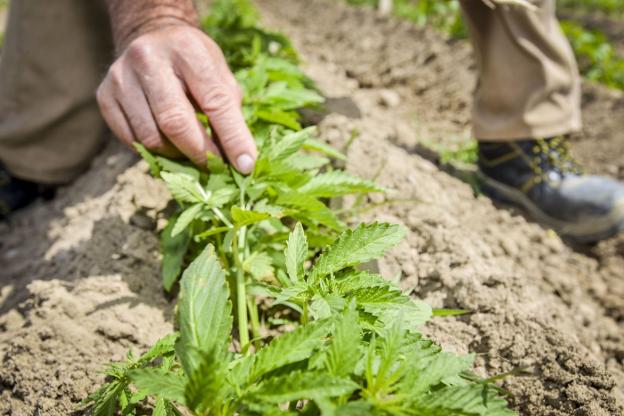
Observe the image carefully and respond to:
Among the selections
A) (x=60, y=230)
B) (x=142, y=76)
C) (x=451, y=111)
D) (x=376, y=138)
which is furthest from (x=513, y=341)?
(x=451, y=111)

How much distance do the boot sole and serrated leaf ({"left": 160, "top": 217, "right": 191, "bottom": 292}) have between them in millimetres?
1735

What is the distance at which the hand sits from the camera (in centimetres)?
152

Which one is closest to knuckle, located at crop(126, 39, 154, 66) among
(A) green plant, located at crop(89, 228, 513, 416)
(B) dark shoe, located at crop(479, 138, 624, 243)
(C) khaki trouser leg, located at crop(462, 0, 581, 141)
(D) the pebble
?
(A) green plant, located at crop(89, 228, 513, 416)

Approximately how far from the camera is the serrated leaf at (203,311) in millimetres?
952

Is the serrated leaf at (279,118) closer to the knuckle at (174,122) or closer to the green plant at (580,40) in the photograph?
the knuckle at (174,122)

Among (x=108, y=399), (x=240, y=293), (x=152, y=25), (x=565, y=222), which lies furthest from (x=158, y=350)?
(x=565, y=222)

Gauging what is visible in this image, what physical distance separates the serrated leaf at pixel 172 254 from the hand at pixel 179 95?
0.87 feet

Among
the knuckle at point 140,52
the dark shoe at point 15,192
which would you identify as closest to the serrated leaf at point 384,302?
the knuckle at point 140,52

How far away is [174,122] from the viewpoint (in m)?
1.50

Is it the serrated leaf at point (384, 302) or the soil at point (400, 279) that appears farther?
→ the soil at point (400, 279)

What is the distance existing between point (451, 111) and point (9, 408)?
10.6ft

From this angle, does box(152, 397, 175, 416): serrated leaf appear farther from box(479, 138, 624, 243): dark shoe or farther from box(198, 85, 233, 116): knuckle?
box(479, 138, 624, 243): dark shoe

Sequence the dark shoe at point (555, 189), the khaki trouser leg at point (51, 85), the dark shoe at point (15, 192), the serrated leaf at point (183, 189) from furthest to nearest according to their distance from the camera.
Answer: the dark shoe at point (15, 192) < the khaki trouser leg at point (51, 85) < the dark shoe at point (555, 189) < the serrated leaf at point (183, 189)

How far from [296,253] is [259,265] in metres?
0.30
